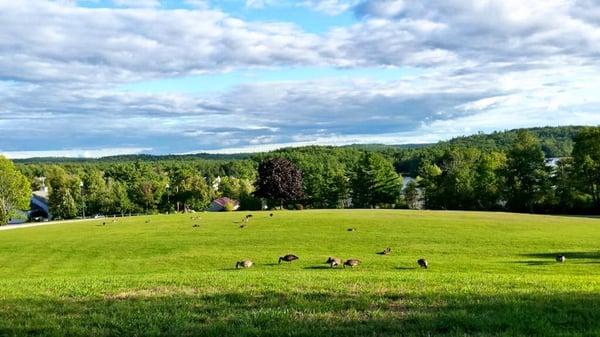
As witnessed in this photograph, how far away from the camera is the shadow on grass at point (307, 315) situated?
8.41 meters

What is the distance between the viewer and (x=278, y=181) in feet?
291

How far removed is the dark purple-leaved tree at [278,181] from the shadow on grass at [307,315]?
77.1 meters

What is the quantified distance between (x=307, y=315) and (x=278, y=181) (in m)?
79.4

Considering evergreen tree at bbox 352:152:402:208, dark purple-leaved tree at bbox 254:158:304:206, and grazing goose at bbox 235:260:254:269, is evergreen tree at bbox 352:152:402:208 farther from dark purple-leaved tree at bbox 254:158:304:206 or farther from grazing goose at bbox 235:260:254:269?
grazing goose at bbox 235:260:254:269

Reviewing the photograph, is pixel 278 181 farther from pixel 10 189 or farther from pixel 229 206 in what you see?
pixel 10 189

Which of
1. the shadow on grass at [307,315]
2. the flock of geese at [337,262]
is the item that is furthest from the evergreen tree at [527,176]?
the shadow on grass at [307,315]

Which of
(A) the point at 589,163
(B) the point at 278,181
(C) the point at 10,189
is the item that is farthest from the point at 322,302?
(C) the point at 10,189

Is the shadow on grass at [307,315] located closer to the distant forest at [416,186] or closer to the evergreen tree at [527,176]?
the evergreen tree at [527,176]

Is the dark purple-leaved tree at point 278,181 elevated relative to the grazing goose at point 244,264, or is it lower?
elevated

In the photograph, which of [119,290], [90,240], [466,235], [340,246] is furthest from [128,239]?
[119,290]

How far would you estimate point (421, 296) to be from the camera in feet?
36.6

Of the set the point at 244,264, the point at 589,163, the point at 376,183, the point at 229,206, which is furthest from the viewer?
the point at 229,206

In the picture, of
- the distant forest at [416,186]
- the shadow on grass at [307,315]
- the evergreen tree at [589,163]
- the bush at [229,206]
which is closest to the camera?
the shadow on grass at [307,315]

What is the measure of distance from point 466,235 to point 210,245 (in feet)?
62.3
